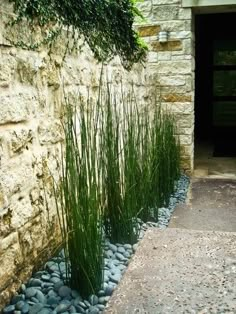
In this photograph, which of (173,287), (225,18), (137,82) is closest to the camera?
(173,287)

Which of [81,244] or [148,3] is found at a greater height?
[148,3]

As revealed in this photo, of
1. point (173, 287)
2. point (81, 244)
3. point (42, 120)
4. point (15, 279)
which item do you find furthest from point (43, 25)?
Answer: point (173, 287)

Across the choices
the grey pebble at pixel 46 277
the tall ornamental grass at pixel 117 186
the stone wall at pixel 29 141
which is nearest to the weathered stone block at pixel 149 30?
the stone wall at pixel 29 141

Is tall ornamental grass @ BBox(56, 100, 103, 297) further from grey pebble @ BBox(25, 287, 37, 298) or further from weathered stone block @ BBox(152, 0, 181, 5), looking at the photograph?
weathered stone block @ BBox(152, 0, 181, 5)

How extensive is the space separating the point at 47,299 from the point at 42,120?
0.80m

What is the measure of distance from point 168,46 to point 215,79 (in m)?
3.80

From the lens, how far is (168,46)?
4.77 m

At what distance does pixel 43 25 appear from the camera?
188 centimetres

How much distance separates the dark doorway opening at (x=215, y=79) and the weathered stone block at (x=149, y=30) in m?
3.27

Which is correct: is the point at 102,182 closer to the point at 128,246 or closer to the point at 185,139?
the point at 128,246

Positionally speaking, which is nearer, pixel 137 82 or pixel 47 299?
pixel 47 299

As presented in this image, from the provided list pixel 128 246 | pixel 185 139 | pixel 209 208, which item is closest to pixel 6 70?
pixel 128 246

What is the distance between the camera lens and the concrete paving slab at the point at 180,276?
147 cm

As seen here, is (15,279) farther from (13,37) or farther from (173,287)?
(13,37)
